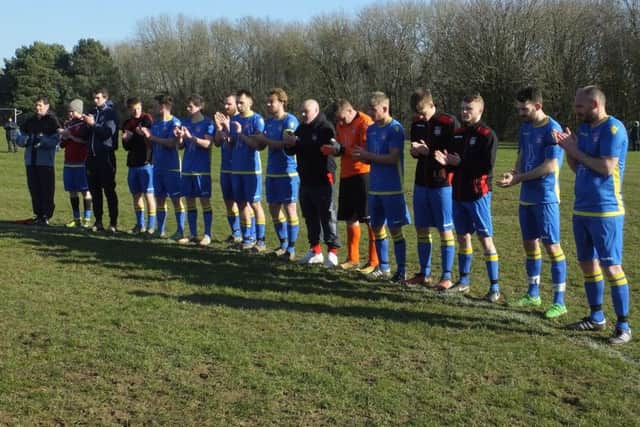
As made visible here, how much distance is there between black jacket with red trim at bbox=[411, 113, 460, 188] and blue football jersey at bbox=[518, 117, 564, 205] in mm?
855

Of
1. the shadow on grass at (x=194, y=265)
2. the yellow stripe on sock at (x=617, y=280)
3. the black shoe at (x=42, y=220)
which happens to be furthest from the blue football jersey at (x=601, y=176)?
the black shoe at (x=42, y=220)

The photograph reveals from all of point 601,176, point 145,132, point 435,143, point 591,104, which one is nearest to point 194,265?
point 145,132

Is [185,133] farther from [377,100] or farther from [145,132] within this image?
[377,100]

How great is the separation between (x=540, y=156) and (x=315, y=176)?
303 cm

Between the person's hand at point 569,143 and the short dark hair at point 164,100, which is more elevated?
the short dark hair at point 164,100

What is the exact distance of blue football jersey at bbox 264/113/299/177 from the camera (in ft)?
30.1

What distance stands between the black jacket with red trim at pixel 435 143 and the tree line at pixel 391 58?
45.1 meters

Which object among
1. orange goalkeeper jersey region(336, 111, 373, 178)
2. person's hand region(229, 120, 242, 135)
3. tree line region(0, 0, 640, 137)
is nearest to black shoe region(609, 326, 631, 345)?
orange goalkeeper jersey region(336, 111, 373, 178)

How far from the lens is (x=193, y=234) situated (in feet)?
34.4

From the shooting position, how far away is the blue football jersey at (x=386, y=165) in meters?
7.87

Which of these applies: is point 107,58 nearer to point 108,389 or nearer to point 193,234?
point 193,234

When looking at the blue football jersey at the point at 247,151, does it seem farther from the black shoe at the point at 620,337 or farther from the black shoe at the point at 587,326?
the black shoe at the point at 620,337

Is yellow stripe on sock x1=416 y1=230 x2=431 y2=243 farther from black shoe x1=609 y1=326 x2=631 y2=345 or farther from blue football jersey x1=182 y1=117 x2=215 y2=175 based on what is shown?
blue football jersey x1=182 y1=117 x2=215 y2=175

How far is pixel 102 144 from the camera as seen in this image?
11.0m
